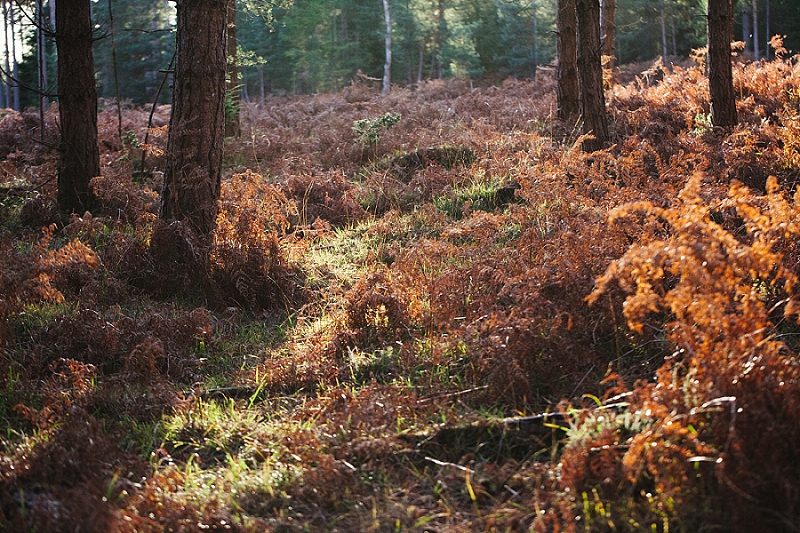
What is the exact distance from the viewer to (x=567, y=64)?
11258mm

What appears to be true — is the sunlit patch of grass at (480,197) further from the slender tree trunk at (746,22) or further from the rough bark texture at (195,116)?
the slender tree trunk at (746,22)

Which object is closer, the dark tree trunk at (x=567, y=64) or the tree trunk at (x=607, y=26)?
the dark tree trunk at (x=567, y=64)

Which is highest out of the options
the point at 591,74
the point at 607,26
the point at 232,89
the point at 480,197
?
the point at 607,26

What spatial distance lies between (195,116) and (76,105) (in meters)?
3.09

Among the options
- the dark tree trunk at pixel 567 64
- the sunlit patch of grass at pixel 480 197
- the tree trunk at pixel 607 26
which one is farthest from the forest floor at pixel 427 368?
the tree trunk at pixel 607 26

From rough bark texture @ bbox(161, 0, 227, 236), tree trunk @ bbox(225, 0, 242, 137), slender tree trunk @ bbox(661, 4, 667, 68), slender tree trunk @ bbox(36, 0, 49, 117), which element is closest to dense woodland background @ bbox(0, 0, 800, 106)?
slender tree trunk @ bbox(661, 4, 667, 68)

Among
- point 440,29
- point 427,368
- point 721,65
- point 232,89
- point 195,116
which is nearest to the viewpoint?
point 427,368

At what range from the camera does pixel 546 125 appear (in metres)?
11.8

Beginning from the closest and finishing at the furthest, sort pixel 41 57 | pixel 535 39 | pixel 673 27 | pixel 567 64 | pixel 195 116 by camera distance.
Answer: pixel 195 116 < pixel 41 57 < pixel 567 64 < pixel 673 27 < pixel 535 39

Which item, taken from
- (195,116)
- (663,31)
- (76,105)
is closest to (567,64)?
(195,116)

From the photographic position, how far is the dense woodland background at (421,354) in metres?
2.79

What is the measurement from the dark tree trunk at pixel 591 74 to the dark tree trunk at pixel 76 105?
667 cm

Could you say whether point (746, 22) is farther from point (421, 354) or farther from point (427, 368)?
point (427, 368)

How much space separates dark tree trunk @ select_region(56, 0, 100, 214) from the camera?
27.2 ft
